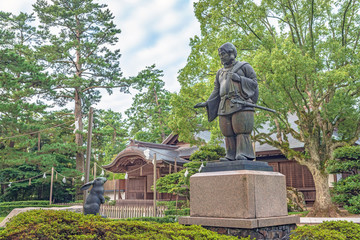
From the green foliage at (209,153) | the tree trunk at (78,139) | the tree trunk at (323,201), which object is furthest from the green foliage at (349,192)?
the tree trunk at (78,139)

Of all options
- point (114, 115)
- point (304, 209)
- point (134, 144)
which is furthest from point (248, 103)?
point (114, 115)

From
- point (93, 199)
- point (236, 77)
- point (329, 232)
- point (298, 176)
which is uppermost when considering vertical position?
point (236, 77)

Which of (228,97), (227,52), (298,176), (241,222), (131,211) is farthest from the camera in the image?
(298,176)

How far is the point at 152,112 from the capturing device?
3728 cm

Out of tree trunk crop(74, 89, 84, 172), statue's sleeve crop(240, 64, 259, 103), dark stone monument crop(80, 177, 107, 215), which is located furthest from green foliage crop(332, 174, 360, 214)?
tree trunk crop(74, 89, 84, 172)

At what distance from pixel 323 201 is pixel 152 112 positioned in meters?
25.1

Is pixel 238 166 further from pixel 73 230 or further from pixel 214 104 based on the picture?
pixel 73 230

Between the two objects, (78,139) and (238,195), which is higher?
(78,139)

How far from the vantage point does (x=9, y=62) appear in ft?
73.2

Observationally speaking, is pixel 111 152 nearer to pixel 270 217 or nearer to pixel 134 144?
pixel 134 144

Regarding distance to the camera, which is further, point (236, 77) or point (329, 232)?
point (236, 77)

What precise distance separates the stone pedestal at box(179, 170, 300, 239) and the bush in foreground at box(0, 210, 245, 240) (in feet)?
2.79

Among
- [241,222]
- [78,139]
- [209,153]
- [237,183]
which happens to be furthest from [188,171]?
[78,139]

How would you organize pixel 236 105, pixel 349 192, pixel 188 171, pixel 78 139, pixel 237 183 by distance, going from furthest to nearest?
pixel 78 139 → pixel 188 171 → pixel 349 192 → pixel 236 105 → pixel 237 183
